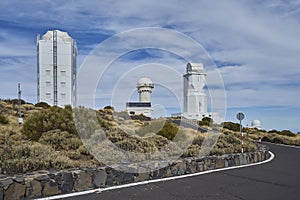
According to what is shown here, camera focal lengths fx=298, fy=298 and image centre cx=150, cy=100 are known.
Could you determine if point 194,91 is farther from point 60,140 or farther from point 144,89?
point 60,140

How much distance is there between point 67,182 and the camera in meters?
Result: 6.58

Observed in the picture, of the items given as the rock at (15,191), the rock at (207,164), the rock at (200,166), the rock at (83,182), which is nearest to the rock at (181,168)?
the rock at (200,166)

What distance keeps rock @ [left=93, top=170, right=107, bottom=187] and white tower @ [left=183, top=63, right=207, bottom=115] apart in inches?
1502

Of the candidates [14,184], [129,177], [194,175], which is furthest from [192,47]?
[14,184]

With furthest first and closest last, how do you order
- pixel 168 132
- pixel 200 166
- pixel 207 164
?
1. pixel 168 132
2. pixel 207 164
3. pixel 200 166

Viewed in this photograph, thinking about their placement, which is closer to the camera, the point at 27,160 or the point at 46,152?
the point at 27,160

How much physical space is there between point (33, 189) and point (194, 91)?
1638 inches

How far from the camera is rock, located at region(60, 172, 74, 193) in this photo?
6.50 meters

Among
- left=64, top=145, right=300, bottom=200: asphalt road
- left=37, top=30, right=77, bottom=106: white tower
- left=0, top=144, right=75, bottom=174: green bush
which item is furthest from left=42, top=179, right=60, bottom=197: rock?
left=37, top=30, right=77, bottom=106: white tower

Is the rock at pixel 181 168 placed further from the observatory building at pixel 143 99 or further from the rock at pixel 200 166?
the observatory building at pixel 143 99

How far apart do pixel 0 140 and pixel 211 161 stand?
277 inches

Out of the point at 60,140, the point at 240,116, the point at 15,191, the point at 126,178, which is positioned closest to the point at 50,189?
the point at 15,191

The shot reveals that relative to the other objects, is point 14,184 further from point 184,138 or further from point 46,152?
point 184,138

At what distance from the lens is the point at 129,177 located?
766 cm
